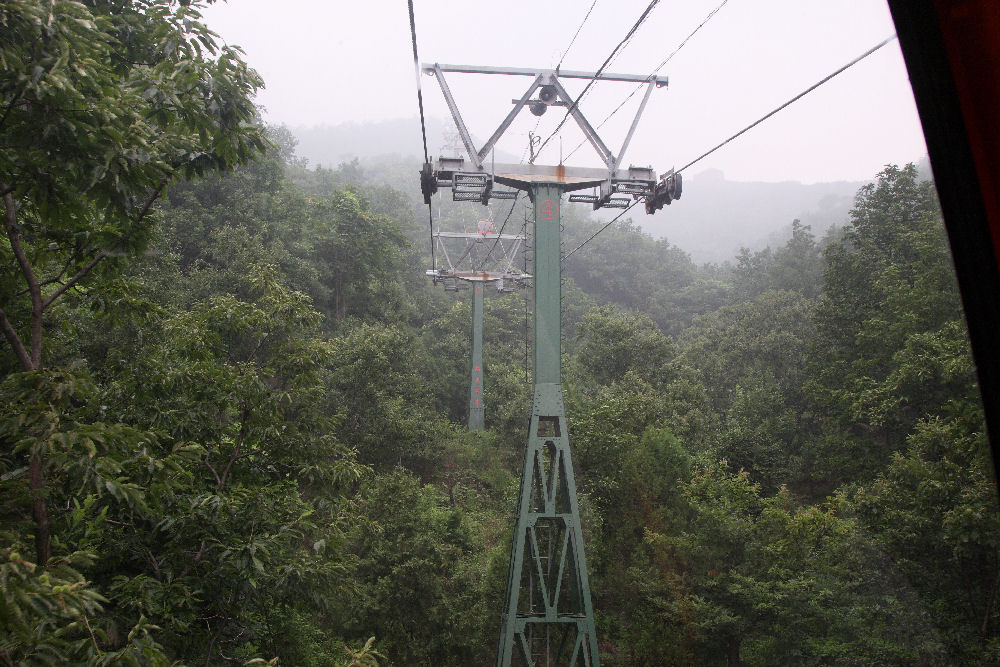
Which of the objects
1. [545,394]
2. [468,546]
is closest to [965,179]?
[545,394]

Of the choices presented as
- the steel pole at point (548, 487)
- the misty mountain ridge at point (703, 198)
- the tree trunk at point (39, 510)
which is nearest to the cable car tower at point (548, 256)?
the steel pole at point (548, 487)

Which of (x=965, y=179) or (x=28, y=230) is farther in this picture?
(x=28, y=230)

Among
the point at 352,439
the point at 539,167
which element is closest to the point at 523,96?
the point at 539,167

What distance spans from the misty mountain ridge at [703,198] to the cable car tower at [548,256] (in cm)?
7600

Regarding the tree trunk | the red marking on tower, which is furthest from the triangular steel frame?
the tree trunk

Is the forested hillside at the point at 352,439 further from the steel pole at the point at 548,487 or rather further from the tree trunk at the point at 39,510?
the steel pole at the point at 548,487

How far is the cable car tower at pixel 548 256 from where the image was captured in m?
6.41

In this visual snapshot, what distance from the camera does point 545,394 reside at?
6852 mm

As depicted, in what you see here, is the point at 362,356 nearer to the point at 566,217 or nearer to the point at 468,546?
the point at 468,546

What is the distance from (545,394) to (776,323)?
74.1ft

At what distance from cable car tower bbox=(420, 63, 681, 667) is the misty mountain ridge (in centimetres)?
7600

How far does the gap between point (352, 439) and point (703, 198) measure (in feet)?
402

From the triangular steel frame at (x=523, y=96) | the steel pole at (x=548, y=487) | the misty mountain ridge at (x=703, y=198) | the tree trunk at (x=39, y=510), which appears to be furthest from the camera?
the misty mountain ridge at (x=703, y=198)

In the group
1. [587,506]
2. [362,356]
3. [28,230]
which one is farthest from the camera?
[362,356]
